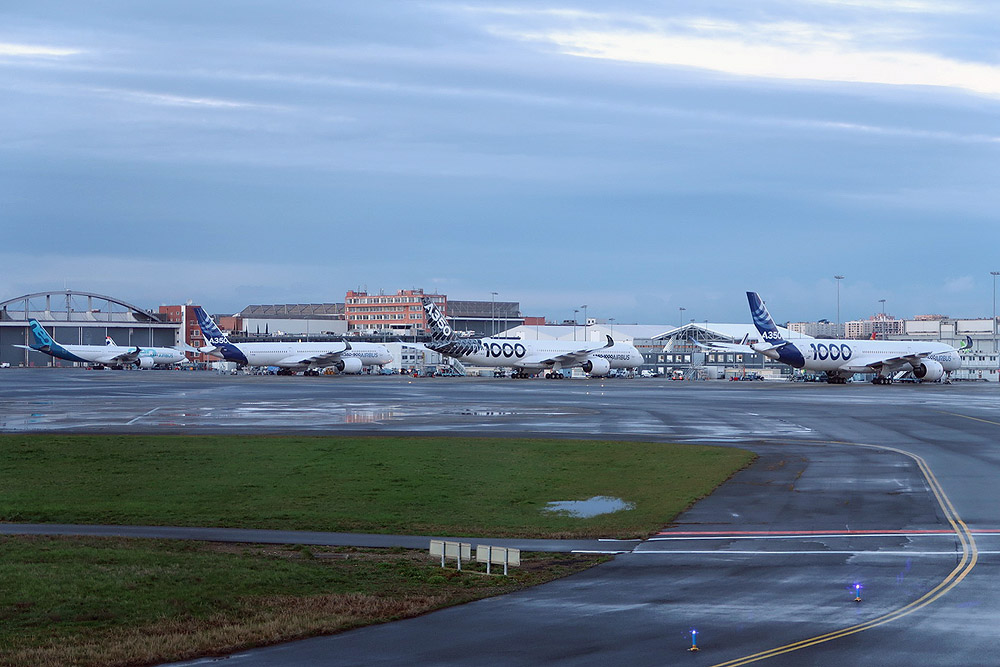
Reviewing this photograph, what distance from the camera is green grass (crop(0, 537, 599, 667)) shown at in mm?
14180

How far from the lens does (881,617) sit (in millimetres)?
14703

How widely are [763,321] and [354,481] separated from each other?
277ft

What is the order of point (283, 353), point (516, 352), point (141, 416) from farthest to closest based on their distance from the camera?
point (283, 353) < point (516, 352) < point (141, 416)

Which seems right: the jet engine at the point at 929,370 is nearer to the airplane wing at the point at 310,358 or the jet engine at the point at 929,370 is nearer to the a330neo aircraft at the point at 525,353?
the a330neo aircraft at the point at 525,353

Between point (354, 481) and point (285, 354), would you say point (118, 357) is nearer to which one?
point (285, 354)

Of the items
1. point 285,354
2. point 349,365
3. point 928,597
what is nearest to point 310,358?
point 285,354

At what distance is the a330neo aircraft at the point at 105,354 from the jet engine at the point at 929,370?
404 ft

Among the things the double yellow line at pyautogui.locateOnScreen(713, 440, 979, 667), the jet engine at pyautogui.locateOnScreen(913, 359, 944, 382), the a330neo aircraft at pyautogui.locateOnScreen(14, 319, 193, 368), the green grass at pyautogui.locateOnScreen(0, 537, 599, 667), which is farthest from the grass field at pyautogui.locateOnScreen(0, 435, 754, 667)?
the a330neo aircraft at pyautogui.locateOnScreen(14, 319, 193, 368)

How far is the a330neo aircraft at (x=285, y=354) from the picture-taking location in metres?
130

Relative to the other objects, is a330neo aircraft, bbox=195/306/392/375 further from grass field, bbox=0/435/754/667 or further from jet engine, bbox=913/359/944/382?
grass field, bbox=0/435/754/667

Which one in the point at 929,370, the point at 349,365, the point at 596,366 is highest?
the point at 349,365

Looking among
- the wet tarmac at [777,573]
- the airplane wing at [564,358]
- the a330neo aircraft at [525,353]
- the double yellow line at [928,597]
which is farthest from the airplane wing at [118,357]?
the double yellow line at [928,597]

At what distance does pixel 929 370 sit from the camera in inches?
4422

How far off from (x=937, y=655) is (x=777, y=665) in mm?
2046
